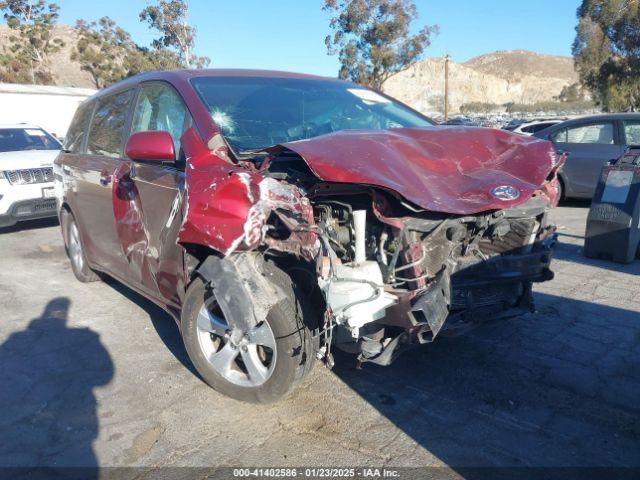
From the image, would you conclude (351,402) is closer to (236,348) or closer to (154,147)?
(236,348)

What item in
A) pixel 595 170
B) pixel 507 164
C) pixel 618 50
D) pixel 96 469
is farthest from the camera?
pixel 618 50

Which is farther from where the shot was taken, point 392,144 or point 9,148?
point 9,148

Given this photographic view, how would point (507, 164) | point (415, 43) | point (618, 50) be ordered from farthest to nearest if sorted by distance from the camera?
1. point (415, 43)
2. point (618, 50)
3. point (507, 164)

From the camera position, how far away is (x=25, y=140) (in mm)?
9383

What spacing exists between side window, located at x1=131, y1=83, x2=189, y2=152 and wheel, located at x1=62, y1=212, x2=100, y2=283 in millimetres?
1842

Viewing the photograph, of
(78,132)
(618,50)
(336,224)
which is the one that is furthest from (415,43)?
(336,224)

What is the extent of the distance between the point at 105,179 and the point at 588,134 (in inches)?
309

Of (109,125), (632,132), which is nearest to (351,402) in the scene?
(109,125)

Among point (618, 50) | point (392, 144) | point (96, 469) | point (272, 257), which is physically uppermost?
point (618, 50)

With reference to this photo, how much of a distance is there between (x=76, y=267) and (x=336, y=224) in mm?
3837

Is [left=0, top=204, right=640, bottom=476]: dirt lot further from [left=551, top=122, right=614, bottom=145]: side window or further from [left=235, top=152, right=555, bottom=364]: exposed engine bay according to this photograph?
→ [left=551, top=122, right=614, bottom=145]: side window

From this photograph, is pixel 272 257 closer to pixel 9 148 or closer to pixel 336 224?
pixel 336 224

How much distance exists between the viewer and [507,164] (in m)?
3.32

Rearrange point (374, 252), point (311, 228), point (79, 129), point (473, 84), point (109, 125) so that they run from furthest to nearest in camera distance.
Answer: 1. point (473, 84)
2. point (79, 129)
3. point (109, 125)
4. point (374, 252)
5. point (311, 228)
